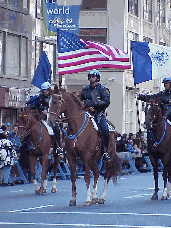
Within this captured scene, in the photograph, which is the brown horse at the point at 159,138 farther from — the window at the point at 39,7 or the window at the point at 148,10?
the window at the point at 148,10

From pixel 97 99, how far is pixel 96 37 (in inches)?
1192

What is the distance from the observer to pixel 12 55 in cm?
3700

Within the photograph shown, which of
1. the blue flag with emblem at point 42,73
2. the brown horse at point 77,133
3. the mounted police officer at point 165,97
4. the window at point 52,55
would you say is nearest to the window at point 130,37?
the window at point 52,55

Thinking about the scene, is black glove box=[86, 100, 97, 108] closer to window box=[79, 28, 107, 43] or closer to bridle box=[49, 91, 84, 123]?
bridle box=[49, 91, 84, 123]

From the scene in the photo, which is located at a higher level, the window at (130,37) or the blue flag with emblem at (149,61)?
the window at (130,37)

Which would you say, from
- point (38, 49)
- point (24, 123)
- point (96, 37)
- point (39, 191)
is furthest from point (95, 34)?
point (39, 191)

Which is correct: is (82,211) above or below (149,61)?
below

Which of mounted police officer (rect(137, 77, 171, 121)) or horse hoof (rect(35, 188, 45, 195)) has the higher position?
mounted police officer (rect(137, 77, 171, 121))

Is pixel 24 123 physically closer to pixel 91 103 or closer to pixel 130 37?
pixel 91 103

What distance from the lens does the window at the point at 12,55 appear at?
36.6m

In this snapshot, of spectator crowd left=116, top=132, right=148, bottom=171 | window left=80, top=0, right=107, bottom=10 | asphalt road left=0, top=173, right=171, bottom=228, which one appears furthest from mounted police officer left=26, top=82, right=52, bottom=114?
window left=80, top=0, right=107, bottom=10

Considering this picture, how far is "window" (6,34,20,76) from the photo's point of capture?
36.6 m

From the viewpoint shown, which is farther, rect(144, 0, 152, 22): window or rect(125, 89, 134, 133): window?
rect(144, 0, 152, 22): window

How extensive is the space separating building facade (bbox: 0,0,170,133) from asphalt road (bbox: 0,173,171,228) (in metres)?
14.8
